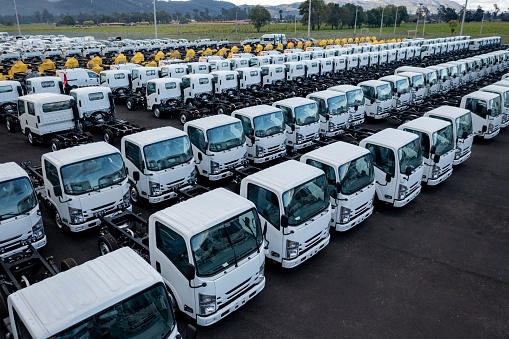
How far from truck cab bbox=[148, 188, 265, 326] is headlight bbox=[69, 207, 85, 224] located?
11.9 feet

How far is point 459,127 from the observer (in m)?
14.6

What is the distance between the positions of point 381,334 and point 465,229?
5.50 metres

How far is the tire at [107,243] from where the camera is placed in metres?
8.77

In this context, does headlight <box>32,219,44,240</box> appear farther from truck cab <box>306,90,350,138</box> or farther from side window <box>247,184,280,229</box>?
truck cab <box>306,90,350,138</box>

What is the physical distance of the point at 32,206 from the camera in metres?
9.34

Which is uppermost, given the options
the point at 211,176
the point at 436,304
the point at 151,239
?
the point at 151,239

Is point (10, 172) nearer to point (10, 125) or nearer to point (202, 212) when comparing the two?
point (202, 212)

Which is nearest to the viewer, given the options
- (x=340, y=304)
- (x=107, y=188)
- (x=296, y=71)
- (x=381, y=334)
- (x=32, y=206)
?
(x=381, y=334)

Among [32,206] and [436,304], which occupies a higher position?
[32,206]

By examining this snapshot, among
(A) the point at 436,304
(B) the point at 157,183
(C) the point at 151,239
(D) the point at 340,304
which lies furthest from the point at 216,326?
(B) the point at 157,183

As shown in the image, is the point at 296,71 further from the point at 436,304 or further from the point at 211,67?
the point at 436,304

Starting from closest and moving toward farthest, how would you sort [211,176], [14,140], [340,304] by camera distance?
1. [340,304]
2. [211,176]
3. [14,140]

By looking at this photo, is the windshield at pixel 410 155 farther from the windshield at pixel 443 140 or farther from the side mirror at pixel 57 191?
the side mirror at pixel 57 191

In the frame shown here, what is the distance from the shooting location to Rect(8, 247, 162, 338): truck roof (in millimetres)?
4859
